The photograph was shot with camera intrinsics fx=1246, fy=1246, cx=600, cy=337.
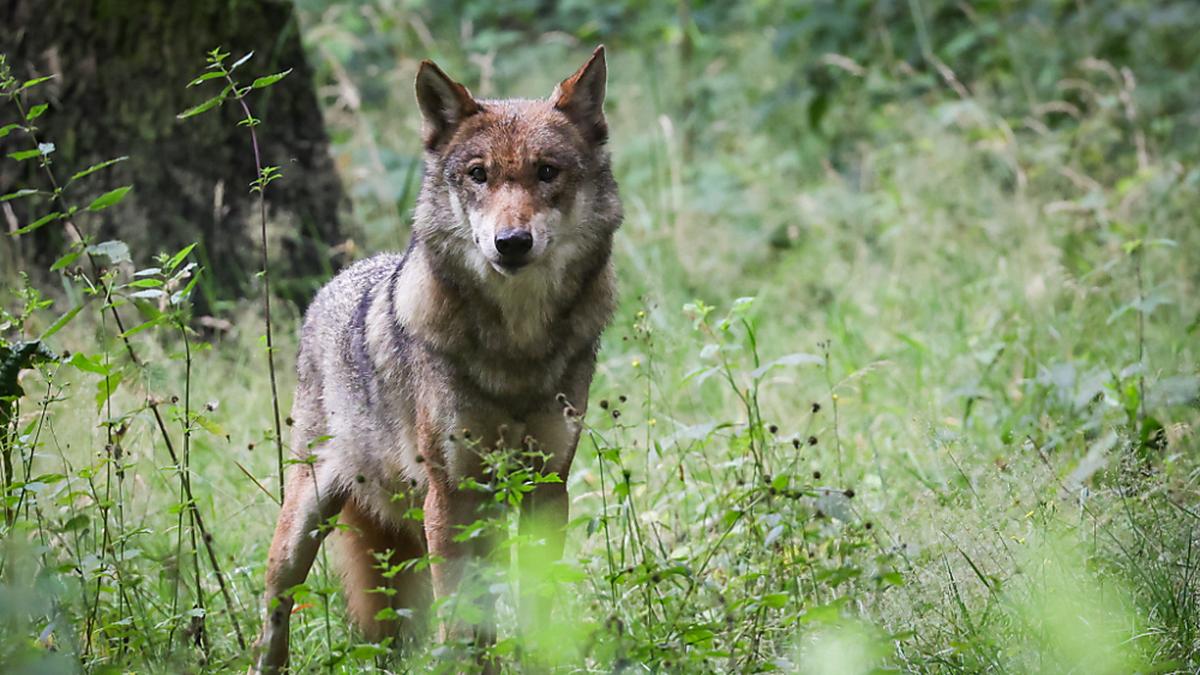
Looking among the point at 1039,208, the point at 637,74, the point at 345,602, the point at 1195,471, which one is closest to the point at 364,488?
the point at 345,602

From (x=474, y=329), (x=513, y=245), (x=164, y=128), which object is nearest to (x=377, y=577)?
(x=474, y=329)

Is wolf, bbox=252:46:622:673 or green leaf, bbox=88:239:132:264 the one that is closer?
green leaf, bbox=88:239:132:264

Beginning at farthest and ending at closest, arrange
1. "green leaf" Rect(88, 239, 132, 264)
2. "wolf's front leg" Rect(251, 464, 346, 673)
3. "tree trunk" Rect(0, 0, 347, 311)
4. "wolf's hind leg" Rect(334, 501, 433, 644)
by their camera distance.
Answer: "tree trunk" Rect(0, 0, 347, 311) < "wolf's hind leg" Rect(334, 501, 433, 644) < "wolf's front leg" Rect(251, 464, 346, 673) < "green leaf" Rect(88, 239, 132, 264)

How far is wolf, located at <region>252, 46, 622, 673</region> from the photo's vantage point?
3.56 m

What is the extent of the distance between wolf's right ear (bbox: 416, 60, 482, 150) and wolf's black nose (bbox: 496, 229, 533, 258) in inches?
22.4

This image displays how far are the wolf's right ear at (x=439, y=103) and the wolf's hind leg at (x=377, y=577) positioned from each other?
123 cm

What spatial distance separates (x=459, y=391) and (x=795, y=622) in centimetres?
116

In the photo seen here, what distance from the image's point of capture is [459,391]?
3600 millimetres

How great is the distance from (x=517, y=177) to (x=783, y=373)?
2750mm

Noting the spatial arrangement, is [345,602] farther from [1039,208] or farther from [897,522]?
[1039,208]

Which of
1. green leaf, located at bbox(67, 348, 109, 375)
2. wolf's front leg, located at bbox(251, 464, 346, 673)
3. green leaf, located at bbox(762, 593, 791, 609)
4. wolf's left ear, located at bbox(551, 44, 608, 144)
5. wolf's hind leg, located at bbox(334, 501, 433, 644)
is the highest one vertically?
wolf's left ear, located at bbox(551, 44, 608, 144)

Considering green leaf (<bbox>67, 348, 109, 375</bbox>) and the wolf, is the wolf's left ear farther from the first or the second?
green leaf (<bbox>67, 348, 109, 375</bbox>)

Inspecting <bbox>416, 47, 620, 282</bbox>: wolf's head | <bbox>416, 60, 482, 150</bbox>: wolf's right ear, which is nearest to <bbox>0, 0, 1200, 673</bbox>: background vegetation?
<bbox>416, 47, 620, 282</bbox>: wolf's head

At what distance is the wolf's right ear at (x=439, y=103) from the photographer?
12.2 feet
